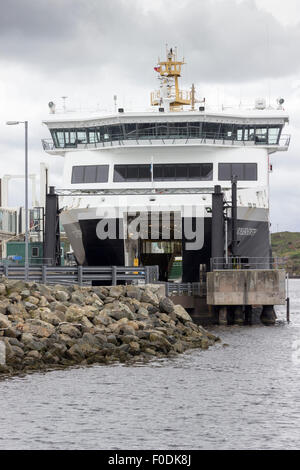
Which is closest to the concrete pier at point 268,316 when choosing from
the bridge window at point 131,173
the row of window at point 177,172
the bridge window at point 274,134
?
the row of window at point 177,172

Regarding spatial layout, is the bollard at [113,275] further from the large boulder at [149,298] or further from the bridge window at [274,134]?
the bridge window at [274,134]

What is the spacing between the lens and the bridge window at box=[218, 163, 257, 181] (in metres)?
47.5

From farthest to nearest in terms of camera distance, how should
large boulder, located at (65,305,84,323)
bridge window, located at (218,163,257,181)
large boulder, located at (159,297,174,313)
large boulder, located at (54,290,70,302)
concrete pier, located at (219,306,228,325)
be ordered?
bridge window, located at (218,163,257,181)
concrete pier, located at (219,306,228,325)
large boulder, located at (159,297,174,313)
large boulder, located at (54,290,70,302)
large boulder, located at (65,305,84,323)

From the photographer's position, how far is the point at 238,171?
47.7 metres

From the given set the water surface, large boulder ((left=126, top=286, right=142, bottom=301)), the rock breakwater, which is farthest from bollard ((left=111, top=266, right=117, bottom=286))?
the water surface

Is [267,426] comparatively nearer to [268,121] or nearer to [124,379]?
[124,379]

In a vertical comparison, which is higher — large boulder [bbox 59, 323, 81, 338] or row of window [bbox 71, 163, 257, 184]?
row of window [bbox 71, 163, 257, 184]

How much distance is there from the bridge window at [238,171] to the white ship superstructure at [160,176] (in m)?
0.05

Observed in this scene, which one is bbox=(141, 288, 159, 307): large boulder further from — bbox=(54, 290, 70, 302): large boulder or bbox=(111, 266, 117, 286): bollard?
bbox=(54, 290, 70, 302): large boulder

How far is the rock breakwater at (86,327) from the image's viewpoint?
27500 millimetres

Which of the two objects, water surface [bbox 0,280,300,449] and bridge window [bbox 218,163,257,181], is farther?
bridge window [bbox 218,163,257,181]

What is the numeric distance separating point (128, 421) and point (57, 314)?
423 inches

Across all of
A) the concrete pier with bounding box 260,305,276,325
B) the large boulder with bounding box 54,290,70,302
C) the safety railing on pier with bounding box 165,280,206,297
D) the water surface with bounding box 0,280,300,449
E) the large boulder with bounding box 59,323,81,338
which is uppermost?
the large boulder with bounding box 54,290,70,302

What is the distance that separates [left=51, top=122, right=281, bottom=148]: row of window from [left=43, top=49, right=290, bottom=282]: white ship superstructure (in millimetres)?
50
